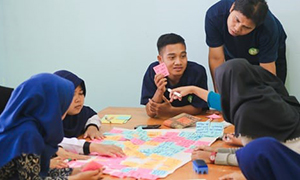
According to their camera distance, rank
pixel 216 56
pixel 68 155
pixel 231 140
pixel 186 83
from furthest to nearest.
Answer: pixel 216 56 < pixel 186 83 < pixel 231 140 < pixel 68 155

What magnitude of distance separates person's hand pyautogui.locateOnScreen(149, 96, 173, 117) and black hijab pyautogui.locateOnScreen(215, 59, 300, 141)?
971 mm

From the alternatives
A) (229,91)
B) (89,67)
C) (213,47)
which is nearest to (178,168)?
(229,91)

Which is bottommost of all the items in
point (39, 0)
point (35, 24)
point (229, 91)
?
point (229, 91)

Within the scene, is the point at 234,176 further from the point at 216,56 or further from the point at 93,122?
the point at 216,56

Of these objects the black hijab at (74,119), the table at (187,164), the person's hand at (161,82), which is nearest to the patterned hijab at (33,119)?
the table at (187,164)

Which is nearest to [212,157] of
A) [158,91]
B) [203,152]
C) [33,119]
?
[203,152]

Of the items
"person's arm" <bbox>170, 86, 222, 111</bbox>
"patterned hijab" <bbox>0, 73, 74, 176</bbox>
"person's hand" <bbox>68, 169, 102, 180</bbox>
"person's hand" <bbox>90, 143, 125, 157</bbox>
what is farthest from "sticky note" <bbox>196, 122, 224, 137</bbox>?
"patterned hijab" <bbox>0, 73, 74, 176</bbox>

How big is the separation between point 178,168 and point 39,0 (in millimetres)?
2498

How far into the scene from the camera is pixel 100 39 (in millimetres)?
3219

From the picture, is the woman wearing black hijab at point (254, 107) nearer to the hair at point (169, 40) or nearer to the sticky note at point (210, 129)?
the sticky note at point (210, 129)

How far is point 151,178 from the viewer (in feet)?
4.50

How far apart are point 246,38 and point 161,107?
76 centimetres

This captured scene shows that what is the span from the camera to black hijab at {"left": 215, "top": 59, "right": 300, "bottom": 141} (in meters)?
1.26

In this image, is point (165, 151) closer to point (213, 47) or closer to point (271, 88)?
point (271, 88)
